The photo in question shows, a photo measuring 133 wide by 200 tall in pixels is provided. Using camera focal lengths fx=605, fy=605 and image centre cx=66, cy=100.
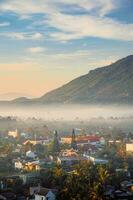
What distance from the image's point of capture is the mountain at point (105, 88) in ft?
340

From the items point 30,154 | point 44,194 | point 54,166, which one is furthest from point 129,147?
point 44,194

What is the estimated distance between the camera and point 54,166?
69.5ft

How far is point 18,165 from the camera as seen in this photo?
23375 mm

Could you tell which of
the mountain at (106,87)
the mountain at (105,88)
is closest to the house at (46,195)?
the mountain at (105,88)

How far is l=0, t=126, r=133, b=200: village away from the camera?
15.8 meters

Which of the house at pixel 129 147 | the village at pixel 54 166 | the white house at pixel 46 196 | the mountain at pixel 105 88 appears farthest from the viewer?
the mountain at pixel 105 88

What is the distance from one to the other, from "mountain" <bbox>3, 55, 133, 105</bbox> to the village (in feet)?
224

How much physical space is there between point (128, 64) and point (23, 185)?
89.2 metres

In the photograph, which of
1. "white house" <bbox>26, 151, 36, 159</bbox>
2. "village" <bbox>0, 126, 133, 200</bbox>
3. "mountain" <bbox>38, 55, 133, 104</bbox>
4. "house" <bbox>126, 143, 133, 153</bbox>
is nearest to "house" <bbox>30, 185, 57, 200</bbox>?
"village" <bbox>0, 126, 133, 200</bbox>

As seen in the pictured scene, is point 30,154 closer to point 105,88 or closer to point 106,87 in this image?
point 106,87

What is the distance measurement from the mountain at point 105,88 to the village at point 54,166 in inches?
2691

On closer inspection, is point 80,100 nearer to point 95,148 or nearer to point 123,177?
point 95,148

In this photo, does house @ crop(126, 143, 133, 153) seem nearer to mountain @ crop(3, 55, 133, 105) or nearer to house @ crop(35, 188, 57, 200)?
Result: house @ crop(35, 188, 57, 200)

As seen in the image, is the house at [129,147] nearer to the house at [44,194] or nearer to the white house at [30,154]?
the white house at [30,154]
